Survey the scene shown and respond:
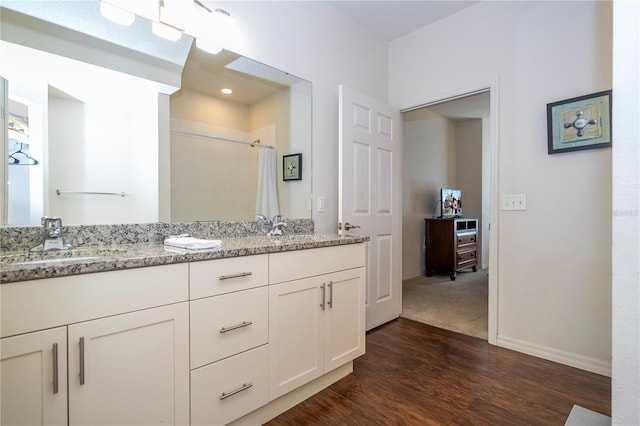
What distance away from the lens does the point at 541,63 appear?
2.14m

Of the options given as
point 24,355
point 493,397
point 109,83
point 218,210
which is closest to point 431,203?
point 493,397

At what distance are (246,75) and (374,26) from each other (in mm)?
1477

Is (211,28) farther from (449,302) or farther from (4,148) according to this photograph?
(449,302)

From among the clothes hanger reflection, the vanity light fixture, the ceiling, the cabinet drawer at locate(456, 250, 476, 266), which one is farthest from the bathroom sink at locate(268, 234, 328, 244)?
the cabinet drawer at locate(456, 250, 476, 266)

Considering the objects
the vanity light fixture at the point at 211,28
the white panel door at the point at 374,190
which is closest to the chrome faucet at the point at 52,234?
the vanity light fixture at the point at 211,28

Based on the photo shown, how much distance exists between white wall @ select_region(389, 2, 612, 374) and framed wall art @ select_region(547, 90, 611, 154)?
5 cm

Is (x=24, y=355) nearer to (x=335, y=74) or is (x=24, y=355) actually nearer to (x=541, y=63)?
(x=335, y=74)

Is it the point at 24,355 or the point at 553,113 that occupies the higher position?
the point at 553,113

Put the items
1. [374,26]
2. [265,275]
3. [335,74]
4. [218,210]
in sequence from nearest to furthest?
[265,275]
[218,210]
[335,74]
[374,26]

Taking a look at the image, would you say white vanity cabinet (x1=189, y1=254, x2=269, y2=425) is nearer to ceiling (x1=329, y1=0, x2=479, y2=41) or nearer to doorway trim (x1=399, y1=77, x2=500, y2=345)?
doorway trim (x1=399, y1=77, x2=500, y2=345)

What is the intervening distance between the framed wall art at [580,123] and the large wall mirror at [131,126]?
1848 mm

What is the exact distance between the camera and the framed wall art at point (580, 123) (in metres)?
1.87

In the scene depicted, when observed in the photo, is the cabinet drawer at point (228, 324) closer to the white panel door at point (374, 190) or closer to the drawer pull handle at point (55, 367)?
the drawer pull handle at point (55, 367)

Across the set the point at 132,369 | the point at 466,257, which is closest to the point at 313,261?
the point at 132,369
